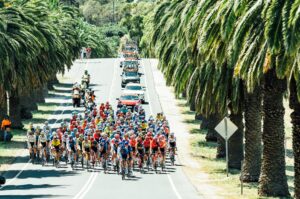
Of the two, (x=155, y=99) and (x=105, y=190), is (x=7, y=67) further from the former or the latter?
(x=155, y=99)

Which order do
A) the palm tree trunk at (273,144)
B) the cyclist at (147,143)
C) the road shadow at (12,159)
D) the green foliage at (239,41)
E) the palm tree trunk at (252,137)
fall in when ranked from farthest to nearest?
the road shadow at (12,159)
the cyclist at (147,143)
the palm tree trunk at (252,137)
the palm tree trunk at (273,144)
the green foliage at (239,41)

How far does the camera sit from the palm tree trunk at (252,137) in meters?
34.8

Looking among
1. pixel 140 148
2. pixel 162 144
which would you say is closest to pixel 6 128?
pixel 140 148

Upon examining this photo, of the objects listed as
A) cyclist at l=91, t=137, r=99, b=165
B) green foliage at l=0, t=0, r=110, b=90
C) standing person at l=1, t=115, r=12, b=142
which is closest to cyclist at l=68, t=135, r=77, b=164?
cyclist at l=91, t=137, r=99, b=165

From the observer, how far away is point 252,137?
3512cm

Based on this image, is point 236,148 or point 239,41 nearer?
point 239,41

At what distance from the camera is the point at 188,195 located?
31.0 metres

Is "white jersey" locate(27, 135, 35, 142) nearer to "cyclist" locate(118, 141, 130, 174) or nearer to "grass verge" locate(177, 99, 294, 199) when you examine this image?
"cyclist" locate(118, 141, 130, 174)

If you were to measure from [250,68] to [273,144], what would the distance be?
6.60 meters

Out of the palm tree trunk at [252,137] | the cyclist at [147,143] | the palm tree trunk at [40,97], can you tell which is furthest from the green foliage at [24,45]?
the palm tree trunk at [252,137]

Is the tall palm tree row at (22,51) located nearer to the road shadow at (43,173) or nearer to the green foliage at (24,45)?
the green foliage at (24,45)

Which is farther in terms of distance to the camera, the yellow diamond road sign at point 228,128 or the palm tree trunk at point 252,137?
the palm tree trunk at point 252,137

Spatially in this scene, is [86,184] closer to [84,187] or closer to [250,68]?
[84,187]

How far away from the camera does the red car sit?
64.8 meters
